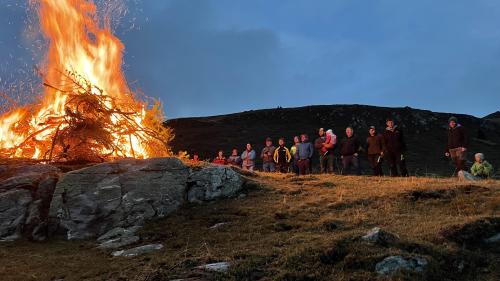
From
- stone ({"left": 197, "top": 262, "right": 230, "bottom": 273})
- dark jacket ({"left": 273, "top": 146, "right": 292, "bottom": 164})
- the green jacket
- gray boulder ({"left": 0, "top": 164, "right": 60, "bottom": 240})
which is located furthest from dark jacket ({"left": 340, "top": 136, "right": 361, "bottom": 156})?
stone ({"left": 197, "top": 262, "right": 230, "bottom": 273})

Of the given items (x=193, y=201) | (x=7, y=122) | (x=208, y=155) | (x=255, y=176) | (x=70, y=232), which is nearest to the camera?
(x=70, y=232)

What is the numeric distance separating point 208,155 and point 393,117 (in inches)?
1038

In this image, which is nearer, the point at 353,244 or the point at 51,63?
the point at 353,244

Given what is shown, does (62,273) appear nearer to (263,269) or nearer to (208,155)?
(263,269)

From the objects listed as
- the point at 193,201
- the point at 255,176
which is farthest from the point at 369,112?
the point at 193,201

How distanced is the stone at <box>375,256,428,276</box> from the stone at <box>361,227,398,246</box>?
659 millimetres

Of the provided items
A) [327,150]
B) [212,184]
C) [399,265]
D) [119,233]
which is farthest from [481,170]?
[119,233]

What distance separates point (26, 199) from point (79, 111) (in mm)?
3407

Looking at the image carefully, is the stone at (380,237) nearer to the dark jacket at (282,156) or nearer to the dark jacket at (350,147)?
the dark jacket at (350,147)

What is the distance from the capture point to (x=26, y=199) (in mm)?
12266

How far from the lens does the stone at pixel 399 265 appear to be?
7.08 m

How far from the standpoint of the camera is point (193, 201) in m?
12.9

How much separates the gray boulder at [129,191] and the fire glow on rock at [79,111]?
148cm

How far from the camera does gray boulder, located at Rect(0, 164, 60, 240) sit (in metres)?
11.4
